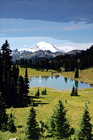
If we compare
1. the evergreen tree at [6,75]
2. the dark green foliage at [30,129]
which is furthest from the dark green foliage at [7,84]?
the dark green foliage at [30,129]

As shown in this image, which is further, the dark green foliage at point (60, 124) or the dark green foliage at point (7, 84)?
the dark green foliage at point (7, 84)

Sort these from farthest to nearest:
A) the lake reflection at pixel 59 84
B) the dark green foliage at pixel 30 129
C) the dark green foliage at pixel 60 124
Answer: the lake reflection at pixel 59 84, the dark green foliage at pixel 60 124, the dark green foliage at pixel 30 129

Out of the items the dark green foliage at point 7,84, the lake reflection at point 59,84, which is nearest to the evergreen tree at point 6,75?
the dark green foliage at point 7,84

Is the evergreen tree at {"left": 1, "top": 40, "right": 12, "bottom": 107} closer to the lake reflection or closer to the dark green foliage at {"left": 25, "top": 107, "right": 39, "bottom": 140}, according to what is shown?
the dark green foliage at {"left": 25, "top": 107, "right": 39, "bottom": 140}

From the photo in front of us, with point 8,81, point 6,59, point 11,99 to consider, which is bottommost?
point 11,99

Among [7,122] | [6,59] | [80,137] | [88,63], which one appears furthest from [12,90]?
[88,63]

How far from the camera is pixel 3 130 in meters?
22.6

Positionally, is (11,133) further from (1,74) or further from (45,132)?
(1,74)

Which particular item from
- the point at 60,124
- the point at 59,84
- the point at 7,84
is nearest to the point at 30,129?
the point at 60,124

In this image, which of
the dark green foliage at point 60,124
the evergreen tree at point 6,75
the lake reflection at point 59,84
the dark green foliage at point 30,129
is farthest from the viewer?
the lake reflection at point 59,84

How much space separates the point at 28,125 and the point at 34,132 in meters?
1.29

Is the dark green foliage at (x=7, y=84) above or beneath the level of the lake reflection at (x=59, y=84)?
above

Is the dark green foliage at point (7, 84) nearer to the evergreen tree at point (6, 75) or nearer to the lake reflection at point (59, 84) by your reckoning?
the evergreen tree at point (6, 75)

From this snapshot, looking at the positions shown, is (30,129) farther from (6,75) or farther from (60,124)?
(6,75)
